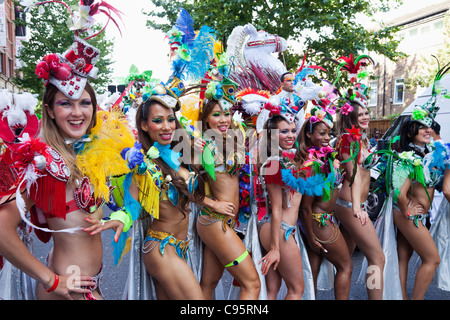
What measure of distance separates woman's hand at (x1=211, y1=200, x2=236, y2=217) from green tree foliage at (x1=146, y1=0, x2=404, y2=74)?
7981mm

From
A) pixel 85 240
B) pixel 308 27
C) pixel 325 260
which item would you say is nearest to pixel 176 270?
pixel 85 240

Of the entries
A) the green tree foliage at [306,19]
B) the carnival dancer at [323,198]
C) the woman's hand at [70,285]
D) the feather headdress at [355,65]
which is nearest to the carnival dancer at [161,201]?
the woman's hand at [70,285]

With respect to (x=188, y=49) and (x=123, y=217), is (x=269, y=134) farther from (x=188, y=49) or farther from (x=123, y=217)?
(x=123, y=217)

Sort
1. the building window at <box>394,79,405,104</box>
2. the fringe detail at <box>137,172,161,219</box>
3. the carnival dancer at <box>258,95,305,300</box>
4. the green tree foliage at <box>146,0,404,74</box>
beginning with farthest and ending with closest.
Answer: the building window at <box>394,79,405,104</box> → the green tree foliage at <box>146,0,404,74</box> → the carnival dancer at <box>258,95,305,300</box> → the fringe detail at <box>137,172,161,219</box>

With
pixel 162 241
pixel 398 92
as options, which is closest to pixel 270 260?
pixel 162 241

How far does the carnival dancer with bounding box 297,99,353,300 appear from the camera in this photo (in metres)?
3.17

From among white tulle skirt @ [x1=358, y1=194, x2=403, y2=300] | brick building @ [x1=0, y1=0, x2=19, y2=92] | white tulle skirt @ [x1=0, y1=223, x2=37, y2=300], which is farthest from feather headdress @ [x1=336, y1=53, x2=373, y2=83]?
brick building @ [x1=0, y1=0, x2=19, y2=92]

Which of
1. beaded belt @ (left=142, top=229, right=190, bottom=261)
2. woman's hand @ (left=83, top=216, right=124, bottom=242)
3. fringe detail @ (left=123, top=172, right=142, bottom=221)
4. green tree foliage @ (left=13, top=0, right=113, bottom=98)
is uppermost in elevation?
green tree foliage @ (left=13, top=0, right=113, bottom=98)

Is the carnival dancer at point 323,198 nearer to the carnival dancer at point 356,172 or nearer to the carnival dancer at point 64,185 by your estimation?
the carnival dancer at point 356,172

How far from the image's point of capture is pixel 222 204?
2.89 meters

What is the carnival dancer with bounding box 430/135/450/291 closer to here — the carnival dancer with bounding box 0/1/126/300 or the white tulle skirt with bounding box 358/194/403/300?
the white tulle skirt with bounding box 358/194/403/300

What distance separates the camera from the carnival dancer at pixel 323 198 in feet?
10.4

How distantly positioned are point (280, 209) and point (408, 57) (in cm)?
2402

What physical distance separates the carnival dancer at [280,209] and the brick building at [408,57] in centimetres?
2197
